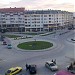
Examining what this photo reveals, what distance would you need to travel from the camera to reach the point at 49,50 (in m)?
46.1

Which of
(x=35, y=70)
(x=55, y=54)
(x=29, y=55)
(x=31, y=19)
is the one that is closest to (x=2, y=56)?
(x=29, y=55)

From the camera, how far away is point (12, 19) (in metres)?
A: 99.1

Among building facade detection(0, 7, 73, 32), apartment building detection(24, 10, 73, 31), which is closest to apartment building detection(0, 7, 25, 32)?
building facade detection(0, 7, 73, 32)

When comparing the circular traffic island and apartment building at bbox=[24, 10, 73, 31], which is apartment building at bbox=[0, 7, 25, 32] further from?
the circular traffic island

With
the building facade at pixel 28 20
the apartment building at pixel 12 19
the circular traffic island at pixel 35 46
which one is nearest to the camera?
the circular traffic island at pixel 35 46

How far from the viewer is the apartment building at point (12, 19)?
321ft

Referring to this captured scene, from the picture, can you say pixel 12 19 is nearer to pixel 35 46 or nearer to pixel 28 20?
pixel 28 20

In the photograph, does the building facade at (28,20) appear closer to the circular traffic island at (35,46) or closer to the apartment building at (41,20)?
the apartment building at (41,20)

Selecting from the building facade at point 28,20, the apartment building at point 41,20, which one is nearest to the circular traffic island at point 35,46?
the apartment building at point 41,20

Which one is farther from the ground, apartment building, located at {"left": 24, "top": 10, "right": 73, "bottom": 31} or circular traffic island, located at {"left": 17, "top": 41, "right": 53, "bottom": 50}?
apartment building, located at {"left": 24, "top": 10, "right": 73, "bottom": 31}

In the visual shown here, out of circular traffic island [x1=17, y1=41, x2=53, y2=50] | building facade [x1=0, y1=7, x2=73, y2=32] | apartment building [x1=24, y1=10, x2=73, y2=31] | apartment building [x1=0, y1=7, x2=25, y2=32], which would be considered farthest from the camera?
apartment building [x1=0, y1=7, x2=25, y2=32]

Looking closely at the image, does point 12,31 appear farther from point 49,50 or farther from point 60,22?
point 49,50

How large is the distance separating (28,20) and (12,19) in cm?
801

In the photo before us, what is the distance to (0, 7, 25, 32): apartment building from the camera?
9775 centimetres
